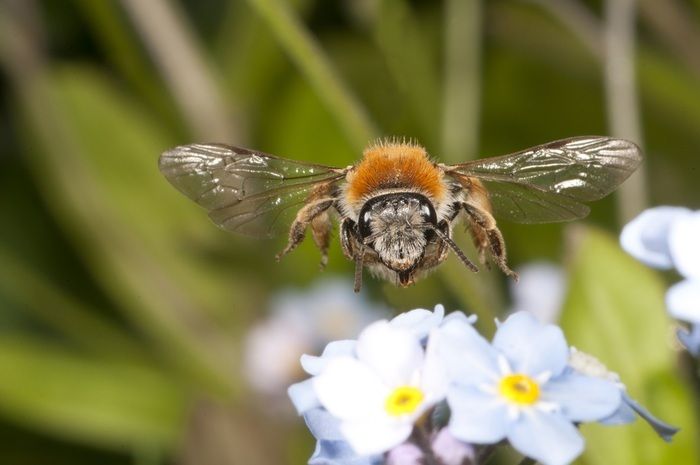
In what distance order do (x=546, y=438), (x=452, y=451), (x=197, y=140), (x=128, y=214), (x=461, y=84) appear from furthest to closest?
(x=128, y=214), (x=197, y=140), (x=461, y=84), (x=452, y=451), (x=546, y=438)

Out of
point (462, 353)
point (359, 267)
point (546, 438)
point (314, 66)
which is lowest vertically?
point (546, 438)

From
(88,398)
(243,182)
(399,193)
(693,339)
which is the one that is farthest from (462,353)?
(88,398)

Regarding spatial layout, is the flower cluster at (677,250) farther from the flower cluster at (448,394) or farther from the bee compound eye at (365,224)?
the bee compound eye at (365,224)

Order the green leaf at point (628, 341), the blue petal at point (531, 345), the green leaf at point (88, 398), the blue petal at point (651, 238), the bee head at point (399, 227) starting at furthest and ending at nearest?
the green leaf at point (88, 398)
the green leaf at point (628, 341)
the bee head at point (399, 227)
the blue petal at point (651, 238)
the blue petal at point (531, 345)

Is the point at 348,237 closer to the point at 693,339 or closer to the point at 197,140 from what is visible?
the point at 693,339

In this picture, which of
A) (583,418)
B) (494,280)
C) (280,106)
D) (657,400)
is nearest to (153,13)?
(280,106)

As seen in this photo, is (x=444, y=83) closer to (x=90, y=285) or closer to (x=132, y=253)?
(x=132, y=253)

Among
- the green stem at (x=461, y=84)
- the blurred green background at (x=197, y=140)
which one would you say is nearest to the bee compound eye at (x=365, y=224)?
the blurred green background at (x=197, y=140)
